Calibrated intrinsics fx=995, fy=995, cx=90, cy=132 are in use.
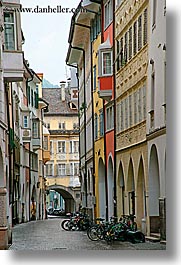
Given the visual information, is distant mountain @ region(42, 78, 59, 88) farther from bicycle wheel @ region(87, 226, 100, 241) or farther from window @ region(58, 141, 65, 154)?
bicycle wheel @ region(87, 226, 100, 241)

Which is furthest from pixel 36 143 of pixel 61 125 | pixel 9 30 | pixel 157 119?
pixel 157 119

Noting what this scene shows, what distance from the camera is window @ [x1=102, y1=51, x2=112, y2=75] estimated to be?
21.8 feet

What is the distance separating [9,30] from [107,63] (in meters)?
0.71

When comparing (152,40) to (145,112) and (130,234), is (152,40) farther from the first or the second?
(130,234)

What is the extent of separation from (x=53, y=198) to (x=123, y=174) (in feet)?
3.18

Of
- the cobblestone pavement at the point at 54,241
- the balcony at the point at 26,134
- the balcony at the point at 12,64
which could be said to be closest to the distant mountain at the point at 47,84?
the balcony at the point at 12,64

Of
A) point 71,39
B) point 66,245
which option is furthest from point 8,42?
point 66,245

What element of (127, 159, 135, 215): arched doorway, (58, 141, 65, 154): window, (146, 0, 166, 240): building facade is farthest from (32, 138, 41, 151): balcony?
(146, 0, 166, 240): building facade

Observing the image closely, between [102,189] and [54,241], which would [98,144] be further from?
[54,241]

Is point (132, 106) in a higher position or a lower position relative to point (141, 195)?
higher

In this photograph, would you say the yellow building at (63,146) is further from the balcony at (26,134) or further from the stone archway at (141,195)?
the stone archway at (141,195)

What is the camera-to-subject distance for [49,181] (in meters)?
7.40

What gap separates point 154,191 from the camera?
6430mm

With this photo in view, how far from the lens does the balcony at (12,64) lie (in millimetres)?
6434
